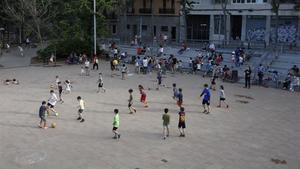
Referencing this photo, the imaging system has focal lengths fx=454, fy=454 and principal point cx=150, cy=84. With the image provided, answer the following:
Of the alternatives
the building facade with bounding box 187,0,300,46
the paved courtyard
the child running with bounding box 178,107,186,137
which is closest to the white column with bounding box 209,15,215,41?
the building facade with bounding box 187,0,300,46

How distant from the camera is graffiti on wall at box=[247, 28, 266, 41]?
52000 millimetres

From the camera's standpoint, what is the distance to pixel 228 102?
2775 centimetres

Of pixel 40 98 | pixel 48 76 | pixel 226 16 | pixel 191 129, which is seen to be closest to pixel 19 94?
pixel 40 98

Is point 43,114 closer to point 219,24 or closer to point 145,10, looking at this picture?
point 219,24

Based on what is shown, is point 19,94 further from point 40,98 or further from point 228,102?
point 228,102

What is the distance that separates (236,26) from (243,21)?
8.33 feet

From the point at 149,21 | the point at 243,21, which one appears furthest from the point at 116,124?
the point at 149,21

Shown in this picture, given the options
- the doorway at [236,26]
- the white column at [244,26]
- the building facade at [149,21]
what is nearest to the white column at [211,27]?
the doorway at [236,26]

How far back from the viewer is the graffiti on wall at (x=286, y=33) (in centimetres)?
4962

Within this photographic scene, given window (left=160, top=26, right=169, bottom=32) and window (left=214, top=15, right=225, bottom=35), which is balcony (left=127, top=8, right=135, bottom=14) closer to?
window (left=160, top=26, right=169, bottom=32)

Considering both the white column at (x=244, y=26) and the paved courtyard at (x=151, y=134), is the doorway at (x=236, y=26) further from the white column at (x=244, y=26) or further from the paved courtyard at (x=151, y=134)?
the paved courtyard at (x=151, y=134)

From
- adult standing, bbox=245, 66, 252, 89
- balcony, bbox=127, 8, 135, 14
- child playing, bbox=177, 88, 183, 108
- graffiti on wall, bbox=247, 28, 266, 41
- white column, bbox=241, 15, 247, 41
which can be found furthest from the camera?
balcony, bbox=127, 8, 135, 14

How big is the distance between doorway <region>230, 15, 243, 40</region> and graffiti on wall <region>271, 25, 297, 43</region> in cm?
563

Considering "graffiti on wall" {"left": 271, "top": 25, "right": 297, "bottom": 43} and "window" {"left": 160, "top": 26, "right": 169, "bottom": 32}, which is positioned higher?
"window" {"left": 160, "top": 26, "right": 169, "bottom": 32}
